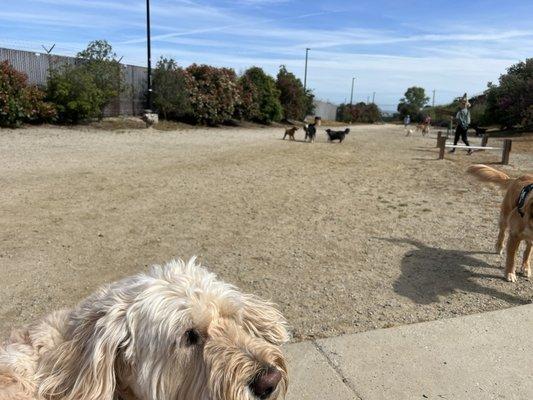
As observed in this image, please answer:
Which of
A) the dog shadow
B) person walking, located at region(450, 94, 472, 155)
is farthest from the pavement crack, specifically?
person walking, located at region(450, 94, 472, 155)

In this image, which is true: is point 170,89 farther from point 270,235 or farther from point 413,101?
point 413,101

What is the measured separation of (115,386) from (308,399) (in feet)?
4.82

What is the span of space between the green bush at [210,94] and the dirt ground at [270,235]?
14.4m

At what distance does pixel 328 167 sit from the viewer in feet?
43.3

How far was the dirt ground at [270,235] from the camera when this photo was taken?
4.23m

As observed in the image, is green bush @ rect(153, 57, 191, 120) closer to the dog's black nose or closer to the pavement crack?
the pavement crack

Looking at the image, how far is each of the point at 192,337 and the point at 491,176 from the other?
589 cm

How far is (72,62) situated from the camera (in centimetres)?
2139

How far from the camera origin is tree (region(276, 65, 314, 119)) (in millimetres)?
35906

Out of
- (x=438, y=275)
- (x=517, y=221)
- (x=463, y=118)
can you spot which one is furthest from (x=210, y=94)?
(x=517, y=221)

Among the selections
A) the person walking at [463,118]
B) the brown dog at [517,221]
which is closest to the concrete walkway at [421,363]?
the brown dog at [517,221]

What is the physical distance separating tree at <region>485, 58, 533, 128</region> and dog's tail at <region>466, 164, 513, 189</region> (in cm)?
2648

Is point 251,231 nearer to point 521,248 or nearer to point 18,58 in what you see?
point 521,248

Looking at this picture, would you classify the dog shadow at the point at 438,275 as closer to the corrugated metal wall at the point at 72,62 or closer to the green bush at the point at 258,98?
the corrugated metal wall at the point at 72,62
